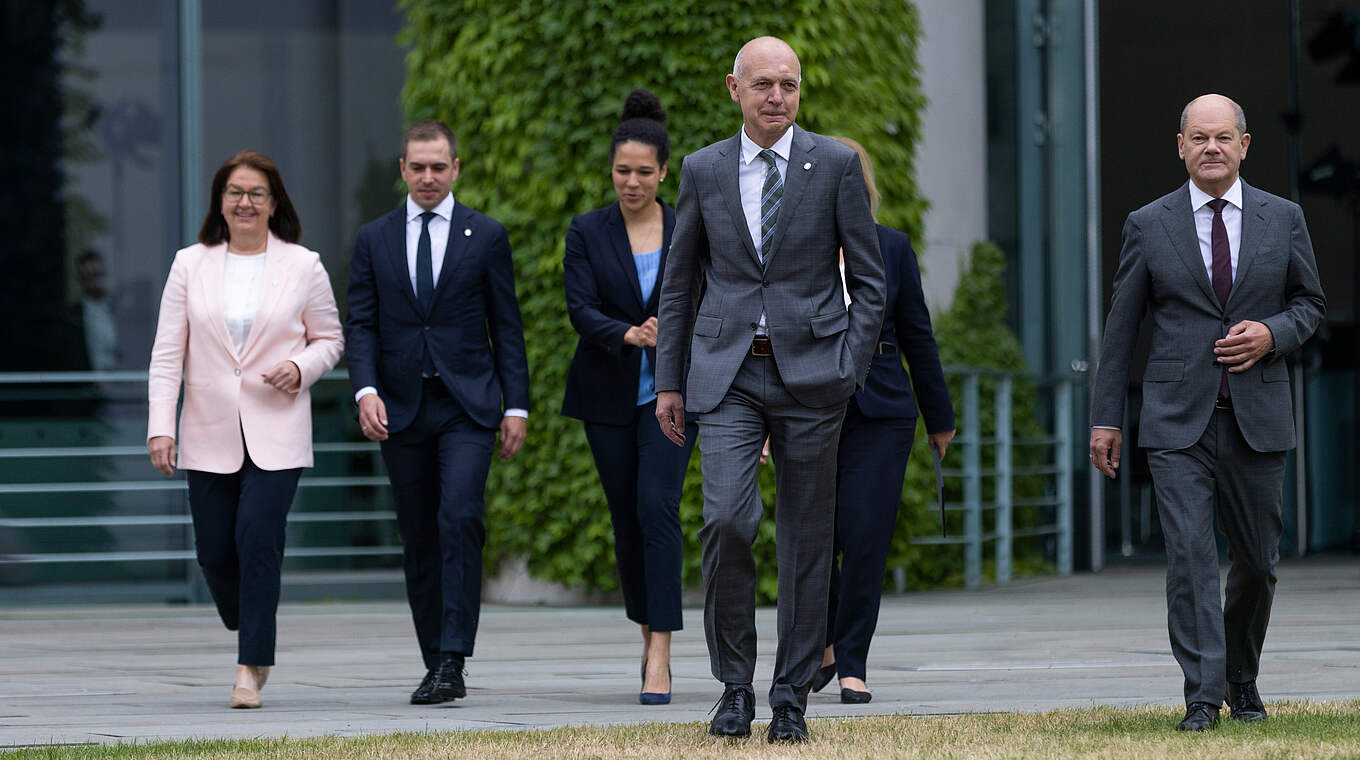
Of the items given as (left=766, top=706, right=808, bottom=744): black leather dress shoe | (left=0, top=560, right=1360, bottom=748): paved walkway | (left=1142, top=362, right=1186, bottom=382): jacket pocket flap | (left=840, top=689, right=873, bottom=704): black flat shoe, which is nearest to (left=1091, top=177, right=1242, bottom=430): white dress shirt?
(left=1142, top=362, right=1186, bottom=382): jacket pocket flap

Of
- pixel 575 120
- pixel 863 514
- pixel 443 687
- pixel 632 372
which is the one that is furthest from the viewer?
pixel 575 120

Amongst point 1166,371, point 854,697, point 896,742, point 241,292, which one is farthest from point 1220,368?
point 241,292

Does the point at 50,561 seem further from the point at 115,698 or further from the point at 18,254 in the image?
the point at 115,698

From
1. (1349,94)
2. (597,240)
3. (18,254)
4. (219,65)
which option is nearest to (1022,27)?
(1349,94)

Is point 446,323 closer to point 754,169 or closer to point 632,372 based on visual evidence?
point 632,372

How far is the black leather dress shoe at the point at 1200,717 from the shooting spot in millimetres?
4758

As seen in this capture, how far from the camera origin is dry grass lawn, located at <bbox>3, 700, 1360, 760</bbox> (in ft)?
14.4

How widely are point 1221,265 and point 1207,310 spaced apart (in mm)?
128

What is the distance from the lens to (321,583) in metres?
11.3

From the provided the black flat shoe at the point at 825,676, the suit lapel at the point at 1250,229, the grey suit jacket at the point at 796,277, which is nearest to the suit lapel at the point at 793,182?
the grey suit jacket at the point at 796,277

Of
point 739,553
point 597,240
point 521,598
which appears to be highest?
point 597,240

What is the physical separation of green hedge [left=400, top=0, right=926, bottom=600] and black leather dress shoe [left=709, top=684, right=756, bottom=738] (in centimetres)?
505

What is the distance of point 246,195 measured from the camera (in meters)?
6.34

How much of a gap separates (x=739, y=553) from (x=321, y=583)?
6.82m
